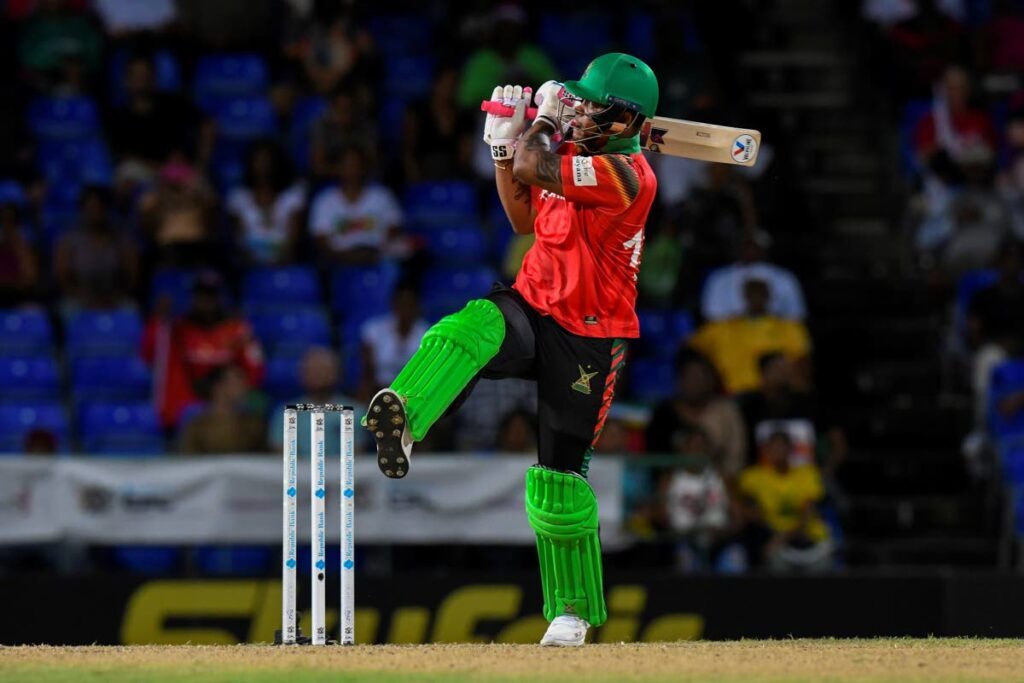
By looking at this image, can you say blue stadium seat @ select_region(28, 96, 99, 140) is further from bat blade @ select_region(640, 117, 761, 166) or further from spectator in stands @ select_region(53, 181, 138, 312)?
bat blade @ select_region(640, 117, 761, 166)

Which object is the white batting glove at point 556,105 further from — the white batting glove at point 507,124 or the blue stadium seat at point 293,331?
the blue stadium seat at point 293,331

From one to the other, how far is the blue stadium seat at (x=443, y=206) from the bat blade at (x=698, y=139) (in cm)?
576

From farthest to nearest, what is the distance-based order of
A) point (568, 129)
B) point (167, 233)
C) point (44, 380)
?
point (167, 233) → point (44, 380) → point (568, 129)

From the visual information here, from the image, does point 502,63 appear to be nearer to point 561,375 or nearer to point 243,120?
point 243,120

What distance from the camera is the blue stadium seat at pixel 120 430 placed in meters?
12.0

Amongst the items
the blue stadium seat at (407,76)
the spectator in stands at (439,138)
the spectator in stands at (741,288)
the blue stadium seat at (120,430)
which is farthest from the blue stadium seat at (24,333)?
the spectator in stands at (741,288)

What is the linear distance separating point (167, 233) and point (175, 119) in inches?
44.7

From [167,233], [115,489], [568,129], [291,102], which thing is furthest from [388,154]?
[568,129]

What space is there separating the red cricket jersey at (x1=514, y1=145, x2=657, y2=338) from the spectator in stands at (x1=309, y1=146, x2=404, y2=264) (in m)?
5.73

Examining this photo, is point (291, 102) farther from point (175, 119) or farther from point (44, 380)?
point (44, 380)

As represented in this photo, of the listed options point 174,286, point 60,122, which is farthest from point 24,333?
point 60,122

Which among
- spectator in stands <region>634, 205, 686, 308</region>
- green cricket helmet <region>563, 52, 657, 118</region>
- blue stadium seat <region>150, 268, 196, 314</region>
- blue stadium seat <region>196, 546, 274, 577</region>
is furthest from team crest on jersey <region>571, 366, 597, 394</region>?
blue stadium seat <region>150, 268, 196, 314</region>

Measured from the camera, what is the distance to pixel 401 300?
1264cm

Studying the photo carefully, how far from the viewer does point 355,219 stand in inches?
531
